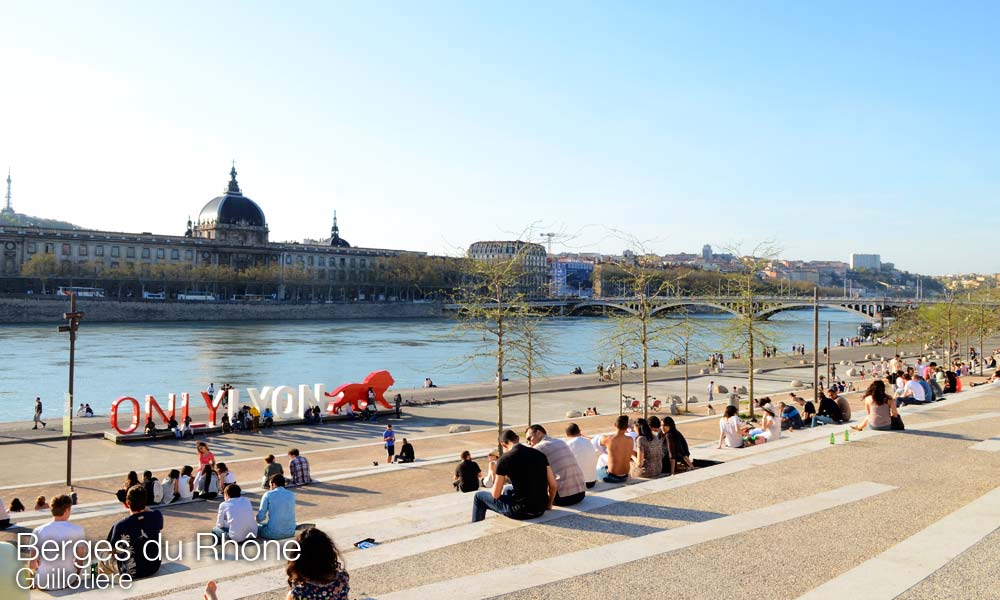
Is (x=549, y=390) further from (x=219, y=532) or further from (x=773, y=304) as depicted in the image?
(x=773, y=304)

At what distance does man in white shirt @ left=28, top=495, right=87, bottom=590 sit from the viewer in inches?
256

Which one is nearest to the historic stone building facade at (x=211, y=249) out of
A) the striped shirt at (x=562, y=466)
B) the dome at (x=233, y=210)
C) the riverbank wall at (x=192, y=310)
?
the dome at (x=233, y=210)

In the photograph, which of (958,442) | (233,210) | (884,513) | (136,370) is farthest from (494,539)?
(233,210)

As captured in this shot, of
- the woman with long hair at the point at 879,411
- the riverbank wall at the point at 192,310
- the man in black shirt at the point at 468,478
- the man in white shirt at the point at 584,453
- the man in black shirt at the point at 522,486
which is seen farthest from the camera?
the riverbank wall at the point at 192,310

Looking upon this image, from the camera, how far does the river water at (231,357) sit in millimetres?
38094

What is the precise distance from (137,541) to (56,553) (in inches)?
25.7

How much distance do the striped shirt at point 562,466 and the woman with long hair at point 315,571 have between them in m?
3.68

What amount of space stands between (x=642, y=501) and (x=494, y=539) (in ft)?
6.76

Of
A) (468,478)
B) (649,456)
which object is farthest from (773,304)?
(649,456)

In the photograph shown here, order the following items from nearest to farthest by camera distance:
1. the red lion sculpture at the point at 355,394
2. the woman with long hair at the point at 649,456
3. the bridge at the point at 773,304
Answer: the woman with long hair at the point at 649,456
the red lion sculpture at the point at 355,394
the bridge at the point at 773,304

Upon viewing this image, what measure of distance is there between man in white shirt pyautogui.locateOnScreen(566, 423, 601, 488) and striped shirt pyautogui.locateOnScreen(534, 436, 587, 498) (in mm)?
820

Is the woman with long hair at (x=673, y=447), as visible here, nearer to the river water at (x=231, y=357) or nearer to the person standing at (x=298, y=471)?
the person standing at (x=298, y=471)

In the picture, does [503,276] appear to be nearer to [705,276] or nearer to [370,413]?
[370,413]

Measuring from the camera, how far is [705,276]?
548ft
